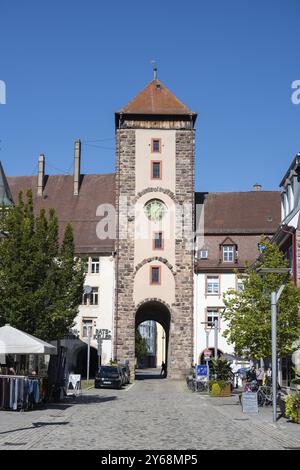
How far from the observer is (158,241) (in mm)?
57625

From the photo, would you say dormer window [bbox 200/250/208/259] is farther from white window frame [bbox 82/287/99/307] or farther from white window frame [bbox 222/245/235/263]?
white window frame [bbox 82/287/99/307]

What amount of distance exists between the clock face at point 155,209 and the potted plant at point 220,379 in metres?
21.8

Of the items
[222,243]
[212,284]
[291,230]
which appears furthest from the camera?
[222,243]

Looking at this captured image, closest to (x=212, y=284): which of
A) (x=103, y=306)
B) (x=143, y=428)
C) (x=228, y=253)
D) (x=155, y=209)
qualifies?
(x=228, y=253)

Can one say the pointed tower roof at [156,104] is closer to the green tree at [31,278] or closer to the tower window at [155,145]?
the tower window at [155,145]

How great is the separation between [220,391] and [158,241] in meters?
23.8

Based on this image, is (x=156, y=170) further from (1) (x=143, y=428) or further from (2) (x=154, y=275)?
(1) (x=143, y=428)

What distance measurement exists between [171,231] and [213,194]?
32.2 ft

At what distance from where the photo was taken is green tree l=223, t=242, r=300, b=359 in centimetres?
3034

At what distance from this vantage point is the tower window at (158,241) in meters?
57.5

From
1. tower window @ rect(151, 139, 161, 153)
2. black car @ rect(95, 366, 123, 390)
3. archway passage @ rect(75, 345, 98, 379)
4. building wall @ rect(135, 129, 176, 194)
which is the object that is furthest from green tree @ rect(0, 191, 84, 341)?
archway passage @ rect(75, 345, 98, 379)

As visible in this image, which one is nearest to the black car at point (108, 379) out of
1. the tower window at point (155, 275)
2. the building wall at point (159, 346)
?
the tower window at point (155, 275)

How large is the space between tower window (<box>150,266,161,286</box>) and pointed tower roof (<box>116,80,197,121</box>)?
12194mm

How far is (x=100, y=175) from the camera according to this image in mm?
68125
